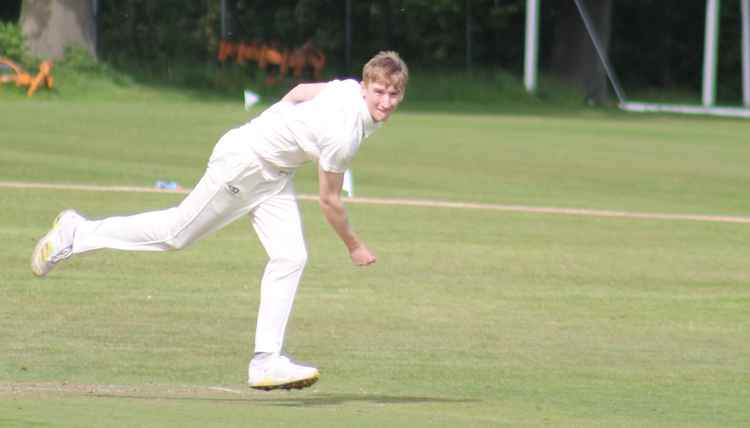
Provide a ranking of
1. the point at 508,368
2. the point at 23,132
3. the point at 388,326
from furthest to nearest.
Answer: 1. the point at 23,132
2. the point at 388,326
3. the point at 508,368

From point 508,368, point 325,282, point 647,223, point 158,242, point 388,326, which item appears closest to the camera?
point 158,242

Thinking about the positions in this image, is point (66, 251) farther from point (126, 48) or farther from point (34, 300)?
point (126, 48)

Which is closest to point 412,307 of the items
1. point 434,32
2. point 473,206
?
point 473,206

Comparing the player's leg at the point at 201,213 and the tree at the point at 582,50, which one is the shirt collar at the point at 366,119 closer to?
the player's leg at the point at 201,213

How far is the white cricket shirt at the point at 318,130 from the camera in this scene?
323 inches

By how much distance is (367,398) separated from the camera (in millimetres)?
9070

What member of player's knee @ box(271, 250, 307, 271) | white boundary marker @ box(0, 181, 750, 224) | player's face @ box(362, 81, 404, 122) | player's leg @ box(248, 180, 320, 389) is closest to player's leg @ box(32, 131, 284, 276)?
player's leg @ box(248, 180, 320, 389)

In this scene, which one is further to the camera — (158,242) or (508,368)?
(508,368)

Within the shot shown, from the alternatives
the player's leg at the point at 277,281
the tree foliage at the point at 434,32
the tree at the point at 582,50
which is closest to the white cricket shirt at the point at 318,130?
the player's leg at the point at 277,281

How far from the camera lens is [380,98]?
8266 mm

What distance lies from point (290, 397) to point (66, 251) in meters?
1.50

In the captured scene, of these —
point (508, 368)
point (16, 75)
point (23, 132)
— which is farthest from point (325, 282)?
point (16, 75)

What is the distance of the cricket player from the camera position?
826 cm

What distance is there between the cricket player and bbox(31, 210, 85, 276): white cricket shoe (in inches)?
16.9
